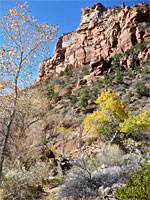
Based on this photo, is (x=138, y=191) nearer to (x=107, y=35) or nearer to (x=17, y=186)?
(x=17, y=186)

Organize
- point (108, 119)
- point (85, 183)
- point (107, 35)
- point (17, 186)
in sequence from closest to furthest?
1. point (85, 183)
2. point (17, 186)
3. point (108, 119)
4. point (107, 35)

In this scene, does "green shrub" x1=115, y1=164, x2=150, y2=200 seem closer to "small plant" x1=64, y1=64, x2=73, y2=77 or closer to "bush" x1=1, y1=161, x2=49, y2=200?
"bush" x1=1, y1=161, x2=49, y2=200

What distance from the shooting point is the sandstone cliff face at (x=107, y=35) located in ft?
115

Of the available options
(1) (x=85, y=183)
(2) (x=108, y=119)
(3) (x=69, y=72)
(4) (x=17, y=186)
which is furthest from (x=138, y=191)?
(3) (x=69, y=72)

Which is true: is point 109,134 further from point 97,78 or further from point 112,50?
point 112,50

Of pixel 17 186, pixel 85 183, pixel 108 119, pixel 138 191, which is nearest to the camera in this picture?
pixel 138 191

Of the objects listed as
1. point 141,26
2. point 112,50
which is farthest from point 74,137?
point 141,26

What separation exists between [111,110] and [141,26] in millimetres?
36605

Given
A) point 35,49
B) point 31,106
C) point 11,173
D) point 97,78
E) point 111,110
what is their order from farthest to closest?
point 97,78 < point 111,110 < point 31,106 < point 35,49 < point 11,173

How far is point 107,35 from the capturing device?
41.8m

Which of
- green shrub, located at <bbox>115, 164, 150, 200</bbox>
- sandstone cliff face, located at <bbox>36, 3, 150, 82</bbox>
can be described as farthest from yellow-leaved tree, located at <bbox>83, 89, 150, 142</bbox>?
sandstone cliff face, located at <bbox>36, 3, 150, 82</bbox>

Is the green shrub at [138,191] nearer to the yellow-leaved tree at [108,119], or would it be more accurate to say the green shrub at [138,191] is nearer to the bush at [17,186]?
the bush at [17,186]

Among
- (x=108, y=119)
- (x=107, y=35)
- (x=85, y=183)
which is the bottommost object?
(x=85, y=183)

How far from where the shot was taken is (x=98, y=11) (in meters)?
56.8
